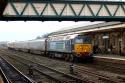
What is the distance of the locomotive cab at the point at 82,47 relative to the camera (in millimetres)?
36469

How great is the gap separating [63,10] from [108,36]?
20.1 metres

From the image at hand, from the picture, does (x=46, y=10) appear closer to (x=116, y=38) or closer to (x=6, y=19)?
(x=6, y=19)

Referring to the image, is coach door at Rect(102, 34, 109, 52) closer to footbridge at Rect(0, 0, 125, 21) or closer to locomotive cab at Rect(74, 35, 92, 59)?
locomotive cab at Rect(74, 35, 92, 59)

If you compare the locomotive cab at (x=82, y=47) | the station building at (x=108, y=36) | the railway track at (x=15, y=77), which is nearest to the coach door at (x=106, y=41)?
the station building at (x=108, y=36)

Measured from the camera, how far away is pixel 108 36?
4906 cm

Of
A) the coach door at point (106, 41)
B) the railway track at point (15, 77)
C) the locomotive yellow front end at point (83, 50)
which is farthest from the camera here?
the coach door at point (106, 41)

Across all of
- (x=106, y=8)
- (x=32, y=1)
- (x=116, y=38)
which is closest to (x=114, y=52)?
(x=116, y=38)

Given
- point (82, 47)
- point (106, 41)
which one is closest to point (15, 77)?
point (82, 47)

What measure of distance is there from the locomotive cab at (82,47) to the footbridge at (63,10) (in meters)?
6.17

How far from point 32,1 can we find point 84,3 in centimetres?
430

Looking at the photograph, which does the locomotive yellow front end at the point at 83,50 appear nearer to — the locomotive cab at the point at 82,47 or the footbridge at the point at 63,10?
the locomotive cab at the point at 82,47

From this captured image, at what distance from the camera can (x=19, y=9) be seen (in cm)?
2923

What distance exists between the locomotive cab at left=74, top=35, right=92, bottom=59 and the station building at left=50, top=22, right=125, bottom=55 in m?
1.20

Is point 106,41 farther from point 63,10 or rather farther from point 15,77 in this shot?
point 15,77
